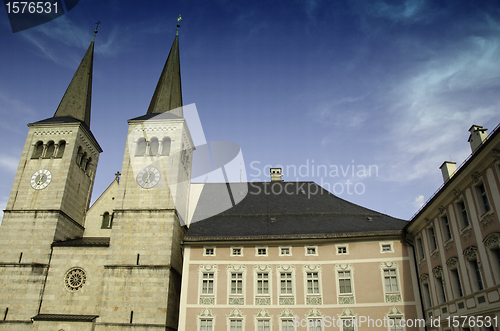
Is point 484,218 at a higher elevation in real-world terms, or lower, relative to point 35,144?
lower

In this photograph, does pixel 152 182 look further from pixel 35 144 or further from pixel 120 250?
pixel 35 144

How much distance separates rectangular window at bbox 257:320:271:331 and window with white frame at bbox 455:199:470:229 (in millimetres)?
13293

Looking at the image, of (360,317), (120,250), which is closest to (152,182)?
(120,250)

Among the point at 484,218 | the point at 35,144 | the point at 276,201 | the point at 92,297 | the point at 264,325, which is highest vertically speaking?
the point at 35,144

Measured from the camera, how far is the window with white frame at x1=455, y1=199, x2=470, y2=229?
1911 cm

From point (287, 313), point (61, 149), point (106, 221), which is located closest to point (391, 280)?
point (287, 313)

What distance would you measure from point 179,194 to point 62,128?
13565 millimetres

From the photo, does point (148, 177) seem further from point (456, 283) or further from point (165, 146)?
point (456, 283)

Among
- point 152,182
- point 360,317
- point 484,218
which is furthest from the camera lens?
point 152,182

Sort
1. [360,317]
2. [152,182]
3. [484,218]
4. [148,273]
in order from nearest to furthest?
[484,218], [360,317], [148,273], [152,182]

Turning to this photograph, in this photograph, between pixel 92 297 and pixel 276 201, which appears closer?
pixel 92 297

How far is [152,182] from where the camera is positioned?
32781 millimetres

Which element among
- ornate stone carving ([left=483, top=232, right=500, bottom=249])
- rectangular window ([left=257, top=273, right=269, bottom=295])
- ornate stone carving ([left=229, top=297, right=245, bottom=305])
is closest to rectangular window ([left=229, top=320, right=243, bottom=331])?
ornate stone carving ([left=229, top=297, right=245, bottom=305])

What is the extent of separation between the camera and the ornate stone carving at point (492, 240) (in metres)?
16.1
